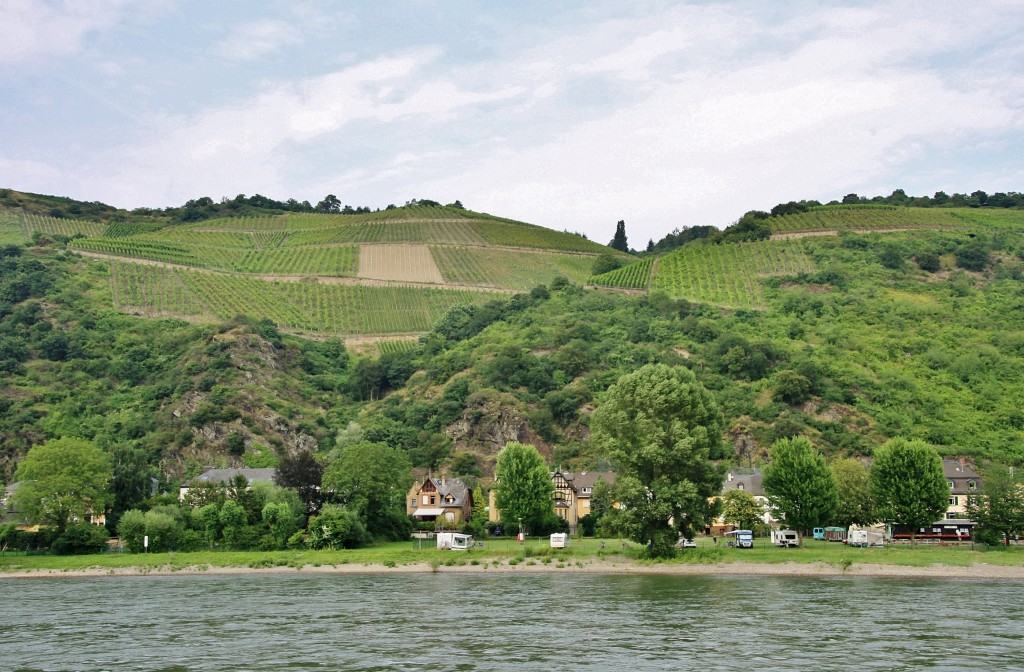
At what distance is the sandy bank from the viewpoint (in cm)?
6244

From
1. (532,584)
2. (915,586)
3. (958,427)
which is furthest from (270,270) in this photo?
(915,586)

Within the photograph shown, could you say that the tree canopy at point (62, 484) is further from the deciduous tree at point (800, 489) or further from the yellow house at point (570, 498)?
the deciduous tree at point (800, 489)

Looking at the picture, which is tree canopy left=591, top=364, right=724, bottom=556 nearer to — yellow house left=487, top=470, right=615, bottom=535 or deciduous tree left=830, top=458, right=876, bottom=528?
deciduous tree left=830, top=458, right=876, bottom=528

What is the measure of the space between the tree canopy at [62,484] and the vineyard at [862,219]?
135291mm

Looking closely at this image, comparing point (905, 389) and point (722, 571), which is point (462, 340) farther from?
point (722, 571)

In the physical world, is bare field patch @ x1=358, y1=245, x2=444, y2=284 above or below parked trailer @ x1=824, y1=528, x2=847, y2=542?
above

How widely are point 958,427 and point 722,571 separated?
2093 inches

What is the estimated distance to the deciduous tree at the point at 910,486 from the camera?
249ft

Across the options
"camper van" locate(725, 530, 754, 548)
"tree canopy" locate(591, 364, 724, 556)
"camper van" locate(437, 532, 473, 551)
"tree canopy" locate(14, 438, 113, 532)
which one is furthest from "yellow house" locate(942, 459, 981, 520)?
"tree canopy" locate(14, 438, 113, 532)

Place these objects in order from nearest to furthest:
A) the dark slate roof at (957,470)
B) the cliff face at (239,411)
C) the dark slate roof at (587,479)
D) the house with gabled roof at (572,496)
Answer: the dark slate roof at (957,470)
the house with gabled roof at (572,496)
the dark slate roof at (587,479)
the cliff face at (239,411)

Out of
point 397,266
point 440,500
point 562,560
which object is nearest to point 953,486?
point 562,560

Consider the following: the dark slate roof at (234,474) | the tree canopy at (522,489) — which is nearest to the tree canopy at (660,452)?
the tree canopy at (522,489)

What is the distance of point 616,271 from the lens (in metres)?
184

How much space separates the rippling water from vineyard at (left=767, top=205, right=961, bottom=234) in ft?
437
